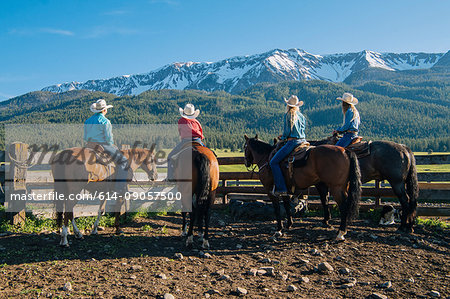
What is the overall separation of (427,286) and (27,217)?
9.82 m

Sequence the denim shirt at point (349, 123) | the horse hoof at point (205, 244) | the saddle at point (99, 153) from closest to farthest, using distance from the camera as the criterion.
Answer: the horse hoof at point (205, 244) → the saddle at point (99, 153) → the denim shirt at point (349, 123)

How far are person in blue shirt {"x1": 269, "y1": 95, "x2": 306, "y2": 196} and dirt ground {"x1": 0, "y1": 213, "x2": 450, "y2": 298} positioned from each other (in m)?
1.35

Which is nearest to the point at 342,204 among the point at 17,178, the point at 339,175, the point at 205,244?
the point at 339,175

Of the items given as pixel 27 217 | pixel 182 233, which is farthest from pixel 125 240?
pixel 27 217

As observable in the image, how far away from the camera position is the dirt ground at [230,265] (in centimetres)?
488

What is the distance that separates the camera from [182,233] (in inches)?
330

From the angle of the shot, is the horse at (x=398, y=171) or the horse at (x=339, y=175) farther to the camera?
the horse at (x=398, y=171)

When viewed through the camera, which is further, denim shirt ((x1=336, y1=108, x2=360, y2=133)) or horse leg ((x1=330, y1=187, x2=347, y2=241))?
denim shirt ((x1=336, y1=108, x2=360, y2=133))

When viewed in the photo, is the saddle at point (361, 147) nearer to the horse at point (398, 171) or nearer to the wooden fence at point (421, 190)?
the horse at point (398, 171)

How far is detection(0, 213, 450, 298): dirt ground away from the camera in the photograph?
16.0ft

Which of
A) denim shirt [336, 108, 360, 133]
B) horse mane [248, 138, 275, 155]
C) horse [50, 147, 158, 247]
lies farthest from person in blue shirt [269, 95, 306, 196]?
horse [50, 147, 158, 247]

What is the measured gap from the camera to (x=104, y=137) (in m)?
8.71

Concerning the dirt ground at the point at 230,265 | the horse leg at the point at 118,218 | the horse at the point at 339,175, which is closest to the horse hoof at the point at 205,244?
the dirt ground at the point at 230,265

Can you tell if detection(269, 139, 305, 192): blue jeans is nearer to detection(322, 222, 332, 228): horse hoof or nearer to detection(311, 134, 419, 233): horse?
detection(322, 222, 332, 228): horse hoof
